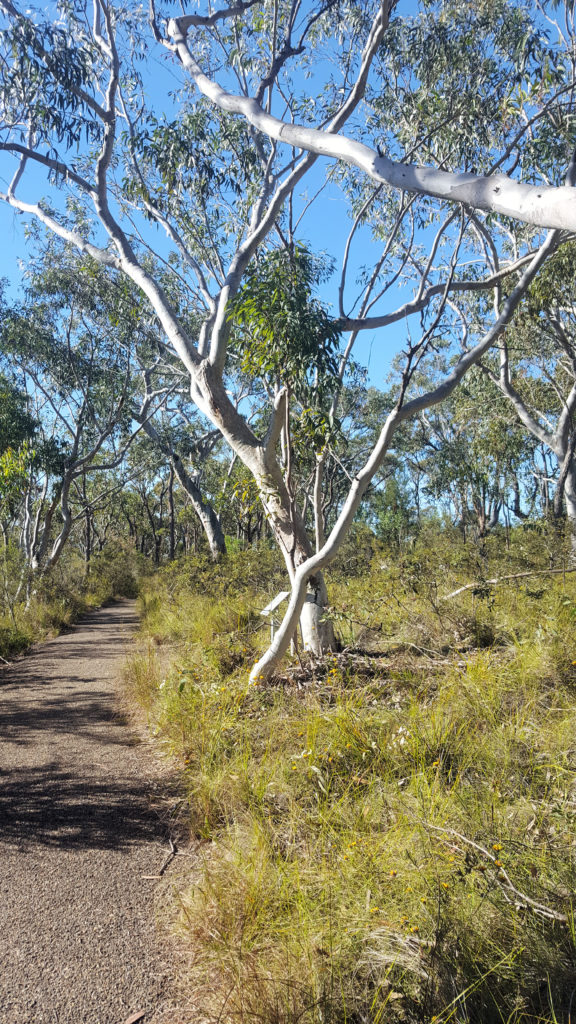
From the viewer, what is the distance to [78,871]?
9.38 feet

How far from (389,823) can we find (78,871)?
61.0 inches

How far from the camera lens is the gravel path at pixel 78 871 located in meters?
2.11

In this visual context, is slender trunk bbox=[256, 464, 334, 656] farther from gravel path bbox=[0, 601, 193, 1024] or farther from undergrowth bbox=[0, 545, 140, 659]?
undergrowth bbox=[0, 545, 140, 659]

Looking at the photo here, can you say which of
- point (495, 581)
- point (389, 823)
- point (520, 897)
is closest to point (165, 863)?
point (389, 823)

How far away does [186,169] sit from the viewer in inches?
288

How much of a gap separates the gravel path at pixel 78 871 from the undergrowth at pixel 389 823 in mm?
217

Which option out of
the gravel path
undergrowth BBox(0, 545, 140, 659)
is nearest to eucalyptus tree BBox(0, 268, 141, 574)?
undergrowth BBox(0, 545, 140, 659)

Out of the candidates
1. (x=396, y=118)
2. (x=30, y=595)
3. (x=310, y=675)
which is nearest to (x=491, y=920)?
(x=310, y=675)

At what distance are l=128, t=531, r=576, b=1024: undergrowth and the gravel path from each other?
217mm

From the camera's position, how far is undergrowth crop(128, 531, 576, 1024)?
187 centimetres

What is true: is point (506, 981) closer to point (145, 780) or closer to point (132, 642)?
point (145, 780)

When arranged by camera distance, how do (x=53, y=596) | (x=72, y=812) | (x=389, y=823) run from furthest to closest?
(x=53, y=596), (x=72, y=812), (x=389, y=823)

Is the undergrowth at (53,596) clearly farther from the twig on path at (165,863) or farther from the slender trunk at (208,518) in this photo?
the twig on path at (165,863)

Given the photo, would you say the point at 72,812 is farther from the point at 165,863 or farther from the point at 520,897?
the point at 520,897
